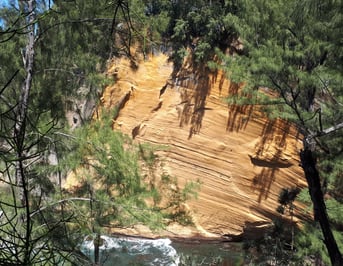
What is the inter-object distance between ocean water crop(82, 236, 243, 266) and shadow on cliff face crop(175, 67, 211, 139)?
321 centimetres

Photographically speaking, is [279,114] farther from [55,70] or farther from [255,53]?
[55,70]

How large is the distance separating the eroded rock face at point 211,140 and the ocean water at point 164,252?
19.7 inches

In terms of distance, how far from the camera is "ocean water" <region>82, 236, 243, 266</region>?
10312mm

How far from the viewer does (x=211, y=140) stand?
12.6m

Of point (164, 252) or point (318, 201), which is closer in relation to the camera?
point (318, 201)

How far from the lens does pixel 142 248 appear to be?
11781mm

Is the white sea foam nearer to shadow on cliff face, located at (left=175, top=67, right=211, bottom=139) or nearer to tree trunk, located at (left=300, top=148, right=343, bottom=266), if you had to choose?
shadow on cliff face, located at (left=175, top=67, right=211, bottom=139)

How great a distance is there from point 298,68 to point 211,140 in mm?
5838

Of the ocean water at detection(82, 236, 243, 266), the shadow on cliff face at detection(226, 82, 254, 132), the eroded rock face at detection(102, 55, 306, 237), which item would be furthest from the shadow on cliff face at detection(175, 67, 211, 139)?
the ocean water at detection(82, 236, 243, 266)

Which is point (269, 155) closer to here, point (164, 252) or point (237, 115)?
point (237, 115)

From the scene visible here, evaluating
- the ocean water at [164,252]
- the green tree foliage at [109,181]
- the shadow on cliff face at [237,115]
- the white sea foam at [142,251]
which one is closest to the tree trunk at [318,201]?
the green tree foliage at [109,181]

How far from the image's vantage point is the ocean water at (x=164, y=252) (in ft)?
33.8

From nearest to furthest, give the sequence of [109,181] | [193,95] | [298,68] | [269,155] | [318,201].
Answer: [318,201] → [109,181] → [298,68] → [269,155] → [193,95]

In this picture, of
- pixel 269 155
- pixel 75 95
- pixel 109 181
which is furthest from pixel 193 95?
pixel 109 181
